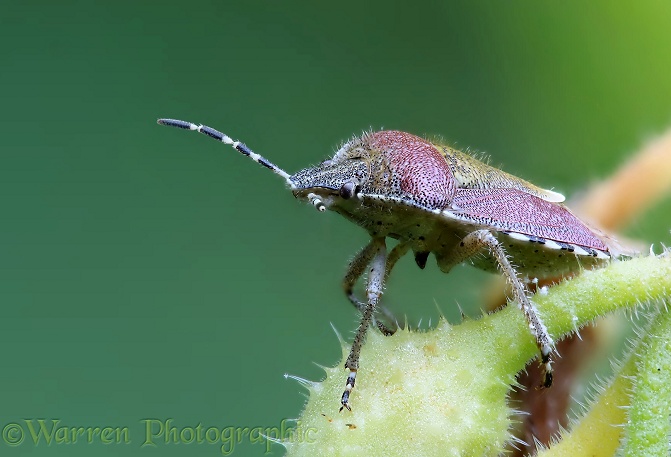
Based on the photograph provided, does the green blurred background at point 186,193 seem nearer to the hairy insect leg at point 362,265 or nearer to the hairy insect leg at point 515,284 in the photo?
the hairy insect leg at point 362,265

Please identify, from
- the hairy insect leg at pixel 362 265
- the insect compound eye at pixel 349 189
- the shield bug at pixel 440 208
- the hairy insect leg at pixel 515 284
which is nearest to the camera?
the hairy insect leg at pixel 515 284

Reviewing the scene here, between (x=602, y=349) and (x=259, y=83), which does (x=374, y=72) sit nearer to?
(x=259, y=83)

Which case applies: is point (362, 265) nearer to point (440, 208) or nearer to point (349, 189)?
point (349, 189)

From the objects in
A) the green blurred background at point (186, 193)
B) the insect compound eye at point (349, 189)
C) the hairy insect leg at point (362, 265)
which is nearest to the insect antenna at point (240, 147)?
the insect compound eye at point (349, 189)

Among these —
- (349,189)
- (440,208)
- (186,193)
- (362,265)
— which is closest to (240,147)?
(349,189)

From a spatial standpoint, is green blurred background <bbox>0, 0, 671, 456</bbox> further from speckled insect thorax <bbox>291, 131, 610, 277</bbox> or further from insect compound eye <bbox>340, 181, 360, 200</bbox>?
insect compound eye <bbox>340, 181, 360, 200</bbox>
